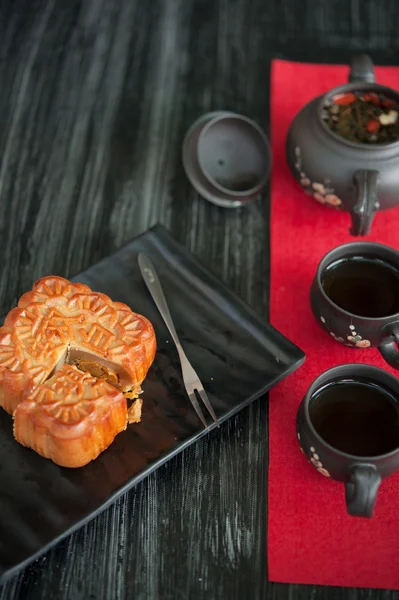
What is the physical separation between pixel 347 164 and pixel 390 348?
395 millimetres

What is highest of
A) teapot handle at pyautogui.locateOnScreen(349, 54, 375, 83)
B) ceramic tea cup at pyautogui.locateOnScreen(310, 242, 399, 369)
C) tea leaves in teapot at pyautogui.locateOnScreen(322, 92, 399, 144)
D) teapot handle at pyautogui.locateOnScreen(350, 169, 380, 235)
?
teapot handle at pyautogui.locateOnScreen(349, 54, 375, 83)

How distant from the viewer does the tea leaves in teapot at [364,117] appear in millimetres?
1728

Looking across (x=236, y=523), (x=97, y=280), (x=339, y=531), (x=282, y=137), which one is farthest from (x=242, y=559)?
(x=282, y=137)

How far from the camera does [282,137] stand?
6.49 ft

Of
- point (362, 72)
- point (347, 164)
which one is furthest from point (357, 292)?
point (362, 72)

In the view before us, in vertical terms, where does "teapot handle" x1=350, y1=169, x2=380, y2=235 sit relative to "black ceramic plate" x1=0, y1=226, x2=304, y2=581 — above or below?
above

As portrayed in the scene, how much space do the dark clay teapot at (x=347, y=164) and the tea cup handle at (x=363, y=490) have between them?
0.55m

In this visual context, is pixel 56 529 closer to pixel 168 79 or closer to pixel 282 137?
pixel 282 137

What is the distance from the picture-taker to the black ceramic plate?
4.39 feet

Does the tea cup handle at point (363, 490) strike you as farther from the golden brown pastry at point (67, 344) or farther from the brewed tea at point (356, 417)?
the golden brown pastry at point (67, 344)

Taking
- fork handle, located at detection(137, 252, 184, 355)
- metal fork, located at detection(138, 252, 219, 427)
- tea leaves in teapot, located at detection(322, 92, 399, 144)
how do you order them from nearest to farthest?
metal fork, located at detection(138, 252, 219, 427) → fork handle, located at detection(137, 252, 184, 355) → tea leaves in teapot, located at detection(322, 92, 399, 144)

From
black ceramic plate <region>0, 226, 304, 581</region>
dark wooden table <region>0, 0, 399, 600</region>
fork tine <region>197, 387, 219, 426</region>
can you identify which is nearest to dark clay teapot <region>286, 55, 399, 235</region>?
dark wooden table <region>0, 0, 399, 600</region>

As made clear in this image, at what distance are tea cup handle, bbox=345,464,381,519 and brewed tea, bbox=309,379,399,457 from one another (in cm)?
8

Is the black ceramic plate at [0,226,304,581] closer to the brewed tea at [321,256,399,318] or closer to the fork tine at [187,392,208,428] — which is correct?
the fork tine at [187,392,208,428]
